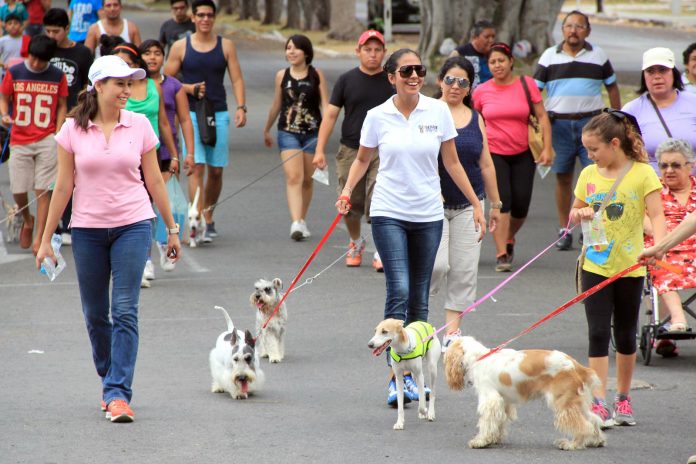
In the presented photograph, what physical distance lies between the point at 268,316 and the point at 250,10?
49.5 m

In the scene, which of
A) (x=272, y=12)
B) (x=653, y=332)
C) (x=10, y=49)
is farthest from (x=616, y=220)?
(x=272, y=12)

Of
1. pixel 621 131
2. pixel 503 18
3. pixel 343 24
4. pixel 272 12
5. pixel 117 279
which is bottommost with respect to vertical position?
pixel 272 12

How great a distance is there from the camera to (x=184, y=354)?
8.98 m

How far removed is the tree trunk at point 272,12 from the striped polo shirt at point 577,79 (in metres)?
39.9

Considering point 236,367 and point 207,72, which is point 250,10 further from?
point 236,367

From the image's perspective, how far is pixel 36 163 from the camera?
41.9 feet

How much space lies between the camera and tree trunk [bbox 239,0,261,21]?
56.6 meters

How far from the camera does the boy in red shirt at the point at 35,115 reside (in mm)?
12391

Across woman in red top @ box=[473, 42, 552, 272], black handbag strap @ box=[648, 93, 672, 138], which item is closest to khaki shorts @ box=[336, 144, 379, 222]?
woman in red top @ box=[473, 42, 552, 272]

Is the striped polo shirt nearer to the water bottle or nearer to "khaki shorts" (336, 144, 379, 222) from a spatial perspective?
"khaki shorts" (336, 144, 379, 222)

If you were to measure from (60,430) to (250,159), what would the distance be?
497 inches

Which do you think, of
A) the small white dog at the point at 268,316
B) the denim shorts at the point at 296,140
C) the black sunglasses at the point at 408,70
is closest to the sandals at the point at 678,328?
the black sunglasses at the point at 408,70

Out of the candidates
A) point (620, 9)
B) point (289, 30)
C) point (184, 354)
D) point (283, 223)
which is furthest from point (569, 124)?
point (620, 9)

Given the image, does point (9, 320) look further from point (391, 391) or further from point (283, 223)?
point (283, 223)
